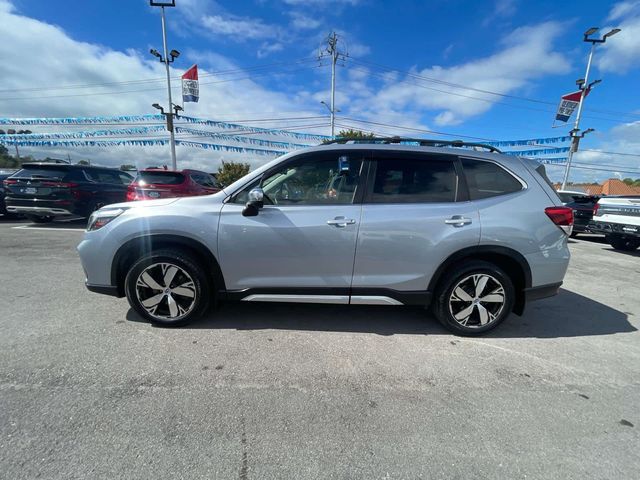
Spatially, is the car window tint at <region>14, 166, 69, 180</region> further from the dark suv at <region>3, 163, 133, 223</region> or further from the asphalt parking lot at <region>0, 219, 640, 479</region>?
the asphalt parking lot at <region>0, 219, 640, 479</region>

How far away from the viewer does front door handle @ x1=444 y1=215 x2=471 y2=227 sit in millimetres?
2912

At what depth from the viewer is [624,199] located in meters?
7.75

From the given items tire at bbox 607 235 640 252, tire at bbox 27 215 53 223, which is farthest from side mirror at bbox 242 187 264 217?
tire at bbox 607 235 640 252

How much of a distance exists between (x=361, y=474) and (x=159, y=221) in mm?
2590

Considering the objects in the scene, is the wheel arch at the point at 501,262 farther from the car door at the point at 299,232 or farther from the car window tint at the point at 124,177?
the car window tint at the point at 124,177

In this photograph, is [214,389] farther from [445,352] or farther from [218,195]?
[445,352]

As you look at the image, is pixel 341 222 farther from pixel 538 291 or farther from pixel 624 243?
pixel 624 243

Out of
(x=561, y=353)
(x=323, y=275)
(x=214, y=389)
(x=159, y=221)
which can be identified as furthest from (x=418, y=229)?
(x=159, y=221)

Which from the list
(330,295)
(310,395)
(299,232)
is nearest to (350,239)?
(299,232)

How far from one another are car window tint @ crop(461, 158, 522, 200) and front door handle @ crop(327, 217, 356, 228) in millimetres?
1237

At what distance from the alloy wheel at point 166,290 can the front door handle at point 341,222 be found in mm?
1482

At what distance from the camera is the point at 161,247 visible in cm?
298

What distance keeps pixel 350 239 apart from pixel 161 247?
1.83 metres

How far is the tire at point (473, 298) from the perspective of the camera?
3.02 m
